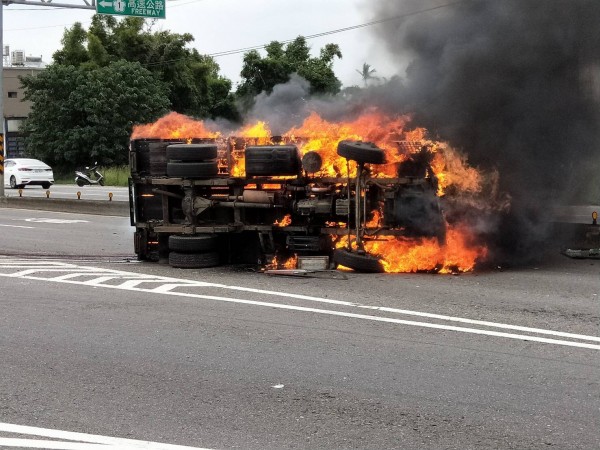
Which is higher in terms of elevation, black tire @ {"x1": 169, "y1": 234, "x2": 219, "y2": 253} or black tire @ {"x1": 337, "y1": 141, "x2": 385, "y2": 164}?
black tire @ {"x1": 337, "y1": 141, "x2": 385, "y2": 164}

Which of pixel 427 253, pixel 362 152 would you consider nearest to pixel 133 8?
pixel 362 152

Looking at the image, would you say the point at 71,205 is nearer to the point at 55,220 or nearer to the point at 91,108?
the point at 55,220

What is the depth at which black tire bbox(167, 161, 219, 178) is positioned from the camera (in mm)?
10414

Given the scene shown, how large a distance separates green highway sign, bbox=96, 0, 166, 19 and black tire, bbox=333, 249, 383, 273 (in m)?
15.5

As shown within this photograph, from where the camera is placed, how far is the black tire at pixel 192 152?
10.4 m

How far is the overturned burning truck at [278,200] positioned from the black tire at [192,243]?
0.01 meters

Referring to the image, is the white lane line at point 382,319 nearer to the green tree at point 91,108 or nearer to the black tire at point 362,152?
the black tire at point 362,152

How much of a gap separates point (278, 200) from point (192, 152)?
1.36 m

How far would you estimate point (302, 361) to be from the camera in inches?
234

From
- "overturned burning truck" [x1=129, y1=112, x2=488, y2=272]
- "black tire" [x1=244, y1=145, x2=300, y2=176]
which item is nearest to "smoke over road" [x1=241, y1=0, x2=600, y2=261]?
"overturned burning truck" [x1=129, y1=112, x2=488, y2=272]

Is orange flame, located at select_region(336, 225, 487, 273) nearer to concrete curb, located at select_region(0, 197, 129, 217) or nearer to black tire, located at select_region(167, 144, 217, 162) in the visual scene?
black tire, located at select_region(167, 144, 217, 162)

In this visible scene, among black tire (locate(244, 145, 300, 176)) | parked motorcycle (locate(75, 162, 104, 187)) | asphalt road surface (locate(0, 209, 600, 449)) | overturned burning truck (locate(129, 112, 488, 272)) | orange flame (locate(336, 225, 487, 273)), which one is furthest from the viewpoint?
parked motorcycle (locate(75, 162, 104, 187))

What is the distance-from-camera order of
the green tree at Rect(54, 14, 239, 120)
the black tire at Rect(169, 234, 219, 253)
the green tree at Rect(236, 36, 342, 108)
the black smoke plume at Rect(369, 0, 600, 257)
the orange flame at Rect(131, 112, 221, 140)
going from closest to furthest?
the black smoke plume at Rect(369, 0, 600, 257), the black tire at Rect(169, 234, 219, 253), the orange flame at Rect(131, 112, 221, 140), the green tree at Rect(236, 36, 342, 108), the green tree at Rect(54, 14, 239, 120)

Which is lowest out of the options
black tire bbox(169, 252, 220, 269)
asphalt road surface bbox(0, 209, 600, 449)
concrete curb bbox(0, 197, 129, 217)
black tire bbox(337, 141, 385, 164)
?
asphalt road surface bbox(0, 209, 600, 449)
